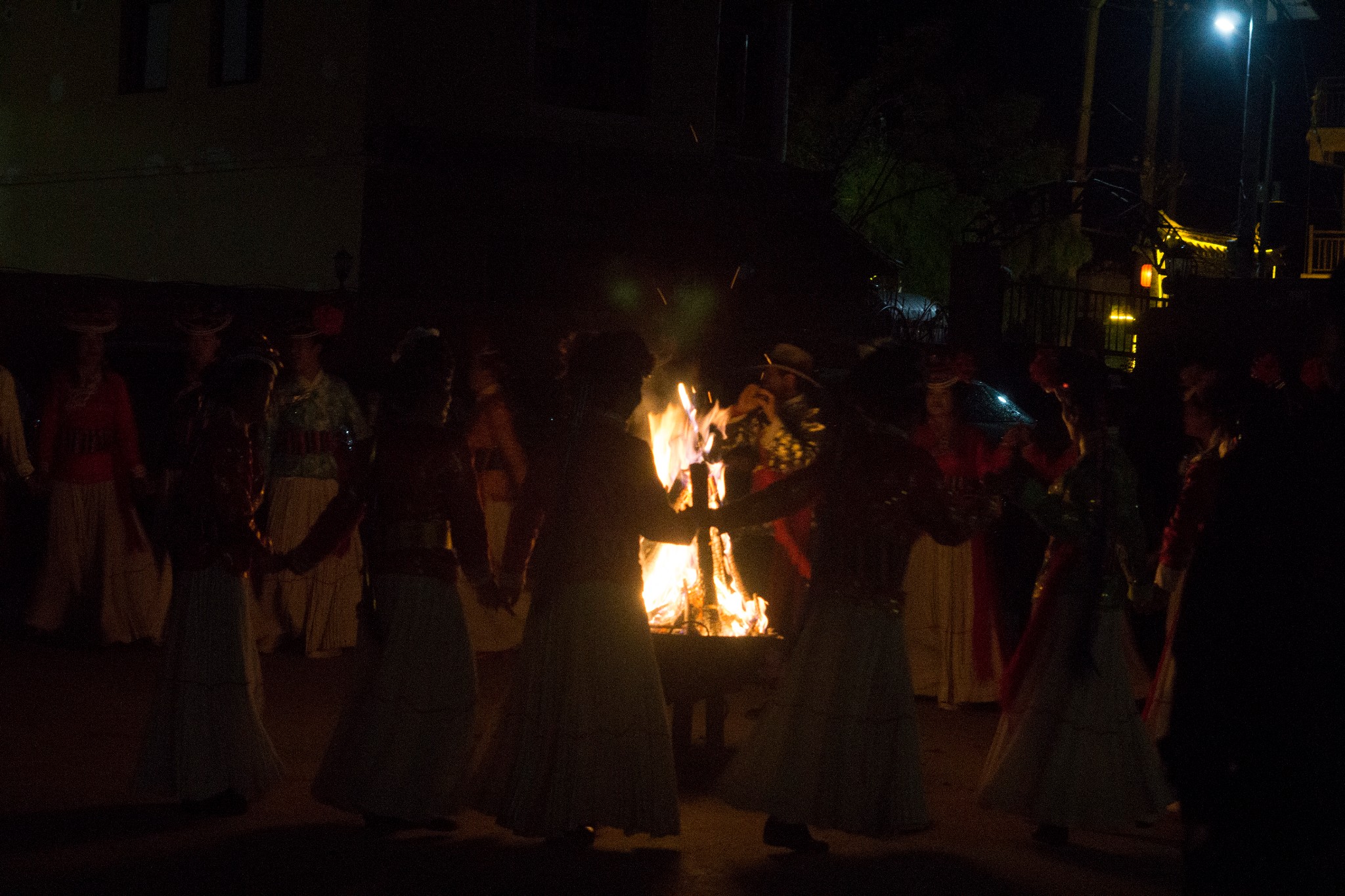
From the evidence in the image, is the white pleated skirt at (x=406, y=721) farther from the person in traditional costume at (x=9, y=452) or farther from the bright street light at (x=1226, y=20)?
the bright street light at (x=1226, y=20)

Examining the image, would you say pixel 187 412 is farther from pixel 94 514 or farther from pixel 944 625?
pixel 944 625

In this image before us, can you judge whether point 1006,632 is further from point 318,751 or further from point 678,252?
point 678,252

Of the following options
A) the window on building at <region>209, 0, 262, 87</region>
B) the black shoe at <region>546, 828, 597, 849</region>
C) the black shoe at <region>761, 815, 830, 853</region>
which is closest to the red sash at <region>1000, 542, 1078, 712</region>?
the black shoe at <region>761, 815, 830, 853</region>

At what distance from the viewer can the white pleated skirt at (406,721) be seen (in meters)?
5.83

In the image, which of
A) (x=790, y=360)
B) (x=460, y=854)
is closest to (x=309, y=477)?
(x=790, y=360)

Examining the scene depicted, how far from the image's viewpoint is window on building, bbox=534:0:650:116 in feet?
66.8

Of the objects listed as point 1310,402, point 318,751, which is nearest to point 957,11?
point 318,751

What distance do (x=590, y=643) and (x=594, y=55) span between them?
1618 cm

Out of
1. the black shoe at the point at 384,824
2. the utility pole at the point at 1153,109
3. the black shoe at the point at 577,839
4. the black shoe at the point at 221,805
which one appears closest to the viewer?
the black shoe at the point at 577,839

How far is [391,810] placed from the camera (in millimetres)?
5828

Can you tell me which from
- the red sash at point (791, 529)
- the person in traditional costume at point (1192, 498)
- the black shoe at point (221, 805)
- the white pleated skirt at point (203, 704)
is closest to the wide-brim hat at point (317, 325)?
the red sash at point (791, 529)

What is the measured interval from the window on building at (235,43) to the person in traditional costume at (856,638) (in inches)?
613

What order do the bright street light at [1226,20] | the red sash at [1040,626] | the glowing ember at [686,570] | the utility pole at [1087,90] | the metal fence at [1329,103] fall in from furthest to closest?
1. the metal fence at [1329,103]
2. the utility pole at [1087,90]
3. the bright street light at [1226,20]
4. the glowing ember at [686,570]
5. the red sash at [1040,626]

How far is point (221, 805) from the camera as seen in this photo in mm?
6238
